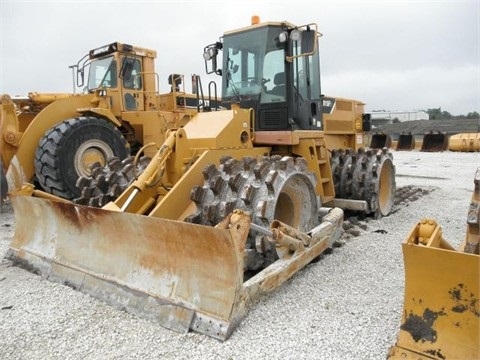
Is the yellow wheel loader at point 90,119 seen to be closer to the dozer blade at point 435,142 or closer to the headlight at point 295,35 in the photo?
the headlight at point 295,35

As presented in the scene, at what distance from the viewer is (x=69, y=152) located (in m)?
7.25

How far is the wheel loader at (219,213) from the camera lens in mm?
3047

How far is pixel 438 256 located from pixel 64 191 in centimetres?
647

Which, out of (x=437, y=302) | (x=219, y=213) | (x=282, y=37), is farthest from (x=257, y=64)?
(x=437, y=302)

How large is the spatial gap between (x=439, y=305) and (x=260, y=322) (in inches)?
49.7

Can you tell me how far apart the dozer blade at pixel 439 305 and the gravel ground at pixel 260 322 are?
11.4 inches

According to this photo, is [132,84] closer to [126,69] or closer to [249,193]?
[126,69]

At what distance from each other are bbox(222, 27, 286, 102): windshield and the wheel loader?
0.04ft

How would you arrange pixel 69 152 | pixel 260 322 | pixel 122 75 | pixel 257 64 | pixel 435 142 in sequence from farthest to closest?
pixel 435 142
pixel 122 75
pixel 69 152
pixel 257 64
pixel 260 322

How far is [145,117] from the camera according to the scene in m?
9.10

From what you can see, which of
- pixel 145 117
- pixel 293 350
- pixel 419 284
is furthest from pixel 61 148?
pixel 419 284

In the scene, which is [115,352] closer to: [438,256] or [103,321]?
[103,321]

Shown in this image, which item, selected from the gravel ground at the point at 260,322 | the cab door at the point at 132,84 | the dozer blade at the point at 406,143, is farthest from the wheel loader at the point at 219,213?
the dozer blade at the point at 406,143

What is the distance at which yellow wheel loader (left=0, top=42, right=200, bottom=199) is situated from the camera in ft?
23.6
